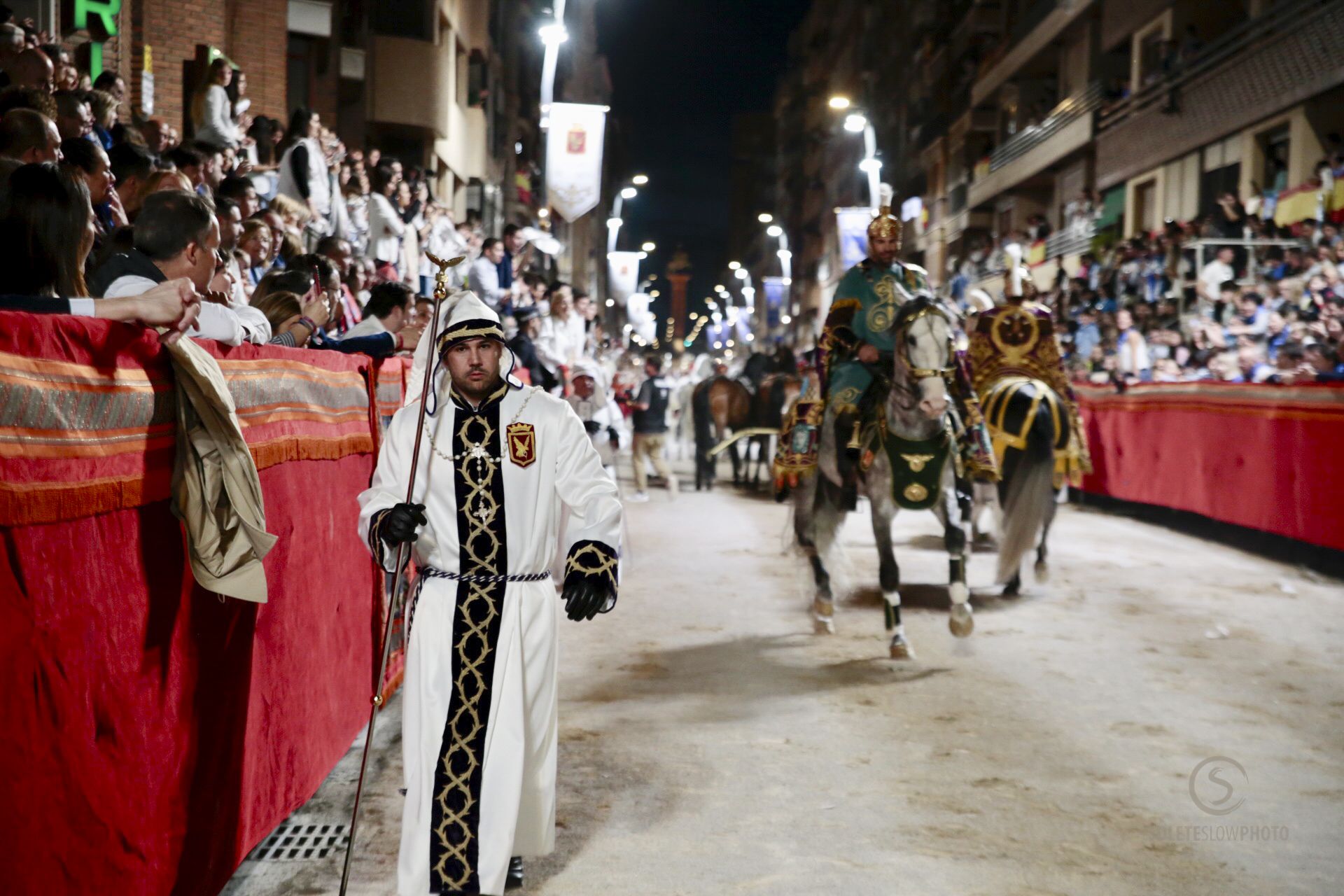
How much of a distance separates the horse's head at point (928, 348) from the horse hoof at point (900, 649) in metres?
1.37

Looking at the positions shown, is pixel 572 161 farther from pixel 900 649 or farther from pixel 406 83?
pixel 900 649

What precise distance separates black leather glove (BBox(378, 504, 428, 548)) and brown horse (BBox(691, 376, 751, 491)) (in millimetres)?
17598

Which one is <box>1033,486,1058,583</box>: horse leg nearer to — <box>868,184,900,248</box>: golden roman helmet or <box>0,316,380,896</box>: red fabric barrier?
<box>868,184,900,248</box>: golden roman helmet

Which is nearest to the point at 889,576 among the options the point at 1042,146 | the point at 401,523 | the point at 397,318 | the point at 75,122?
the point at 397,318

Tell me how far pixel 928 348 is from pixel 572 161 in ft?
56.0

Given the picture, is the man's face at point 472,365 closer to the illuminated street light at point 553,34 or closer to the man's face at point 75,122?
the man's face at point 75,122

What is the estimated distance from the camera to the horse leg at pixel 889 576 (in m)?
8.05

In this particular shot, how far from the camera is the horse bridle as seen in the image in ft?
25.9

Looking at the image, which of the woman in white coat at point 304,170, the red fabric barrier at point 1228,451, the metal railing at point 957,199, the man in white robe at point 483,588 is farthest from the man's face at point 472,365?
the metal railing at point 957,199

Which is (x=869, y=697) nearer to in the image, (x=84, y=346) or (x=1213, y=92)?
A: (x=84, y=346)

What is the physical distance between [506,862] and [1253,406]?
1101 cm

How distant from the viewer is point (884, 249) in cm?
862

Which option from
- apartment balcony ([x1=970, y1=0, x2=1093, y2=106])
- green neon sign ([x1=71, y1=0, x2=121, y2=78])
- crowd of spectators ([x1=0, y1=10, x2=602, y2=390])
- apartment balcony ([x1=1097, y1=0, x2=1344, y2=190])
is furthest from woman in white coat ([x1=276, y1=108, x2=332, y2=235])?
apartment balcony ([x1=970, y1=0, x2=1093, y2=106])

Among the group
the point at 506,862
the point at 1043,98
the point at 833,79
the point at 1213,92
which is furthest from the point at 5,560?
the point at 833,79
